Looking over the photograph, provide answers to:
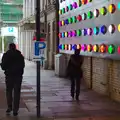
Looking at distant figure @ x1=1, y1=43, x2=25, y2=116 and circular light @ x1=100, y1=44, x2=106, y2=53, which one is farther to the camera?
circular light @ x1=100, y1=44, x2=106, y2=53

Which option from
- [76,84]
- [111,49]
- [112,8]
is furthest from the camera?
[76,84]

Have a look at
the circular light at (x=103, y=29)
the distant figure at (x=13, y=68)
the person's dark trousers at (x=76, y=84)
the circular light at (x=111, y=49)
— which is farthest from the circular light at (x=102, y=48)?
the distant figure at (x=13, y=68)

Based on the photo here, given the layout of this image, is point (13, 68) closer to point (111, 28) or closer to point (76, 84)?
point (76, 84)

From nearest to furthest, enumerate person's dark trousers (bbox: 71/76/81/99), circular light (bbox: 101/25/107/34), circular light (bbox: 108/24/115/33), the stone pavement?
the stone pavement
circular light (bbox: 108/24/115/33)
person's dark trousers (bbox: 71/76/81/99)
circular light (bbox: 101/25/107/34)

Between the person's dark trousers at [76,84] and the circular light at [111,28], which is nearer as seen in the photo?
the circular light at [111,28]

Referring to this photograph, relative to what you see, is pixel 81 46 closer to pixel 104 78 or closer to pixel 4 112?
pixel 104 78

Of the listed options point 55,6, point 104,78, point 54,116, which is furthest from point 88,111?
point 55,6

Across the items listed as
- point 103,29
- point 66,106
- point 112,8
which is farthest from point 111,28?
point 66,106

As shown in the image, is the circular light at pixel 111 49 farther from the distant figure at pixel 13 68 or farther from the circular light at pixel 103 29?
the distant figure at pixel 13 68

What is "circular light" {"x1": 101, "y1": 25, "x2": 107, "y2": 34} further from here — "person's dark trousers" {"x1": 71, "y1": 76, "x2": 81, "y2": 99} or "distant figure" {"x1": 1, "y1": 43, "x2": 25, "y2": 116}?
"distant figure" {"x1": 1, "y1": 43, "x2": 25, "y2": 116}

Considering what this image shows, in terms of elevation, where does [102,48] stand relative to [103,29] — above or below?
below

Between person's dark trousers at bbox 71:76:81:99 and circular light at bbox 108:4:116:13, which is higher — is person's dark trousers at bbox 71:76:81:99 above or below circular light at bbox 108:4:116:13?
below

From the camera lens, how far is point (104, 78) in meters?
14.8

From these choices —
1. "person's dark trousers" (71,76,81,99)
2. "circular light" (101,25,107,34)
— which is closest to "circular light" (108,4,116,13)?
"circular light" (101,25,107,34)
